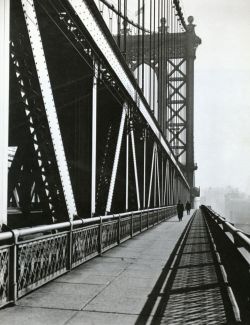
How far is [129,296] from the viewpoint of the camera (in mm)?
6023

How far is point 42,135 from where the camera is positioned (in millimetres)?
6926

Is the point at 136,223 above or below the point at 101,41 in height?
below

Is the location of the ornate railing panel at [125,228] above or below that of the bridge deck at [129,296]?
above

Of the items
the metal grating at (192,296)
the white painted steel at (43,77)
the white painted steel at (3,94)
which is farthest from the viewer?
the white painted steel at (43,77)

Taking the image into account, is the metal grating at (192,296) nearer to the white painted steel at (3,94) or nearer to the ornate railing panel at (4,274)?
the ornate railing panel at (4,274)

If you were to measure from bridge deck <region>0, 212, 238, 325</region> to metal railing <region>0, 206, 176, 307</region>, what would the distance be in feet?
0.52

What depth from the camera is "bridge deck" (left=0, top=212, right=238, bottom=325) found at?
4949 millimetres

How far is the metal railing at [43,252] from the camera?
17.7ft

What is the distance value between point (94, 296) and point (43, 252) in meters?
1.06

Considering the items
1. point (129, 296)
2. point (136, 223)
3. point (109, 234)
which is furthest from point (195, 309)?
point (136, 223)

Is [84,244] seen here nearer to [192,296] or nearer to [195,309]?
[192,296]

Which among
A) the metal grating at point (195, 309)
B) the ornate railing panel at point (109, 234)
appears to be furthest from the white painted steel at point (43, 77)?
the ornate railing panel at point (109, 234)

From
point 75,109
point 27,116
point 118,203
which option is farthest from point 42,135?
point 118,203

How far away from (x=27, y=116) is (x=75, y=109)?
5186mm
